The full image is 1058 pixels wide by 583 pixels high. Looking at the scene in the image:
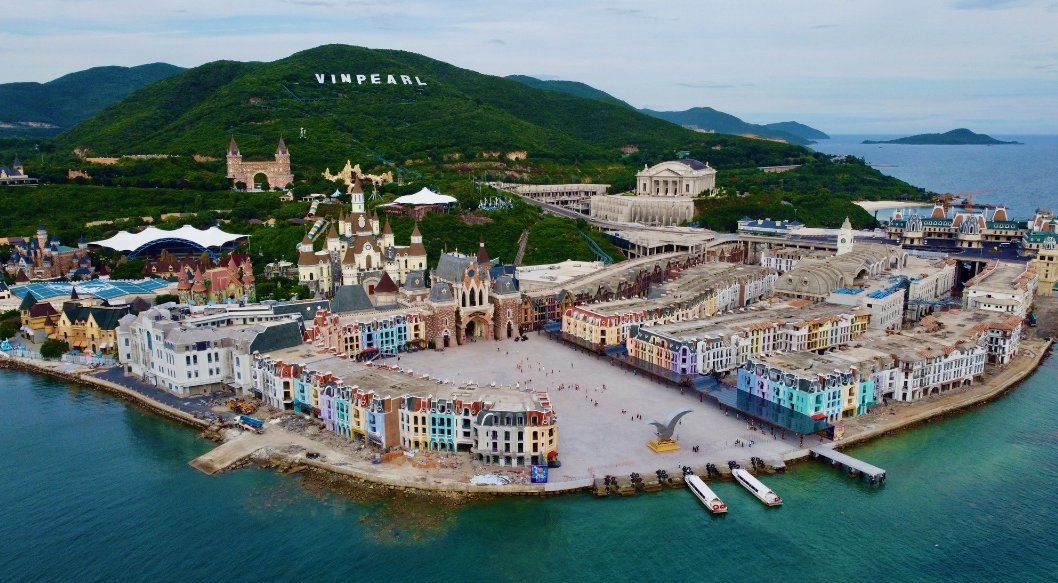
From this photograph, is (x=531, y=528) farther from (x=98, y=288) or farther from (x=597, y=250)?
(x=597, y=250)

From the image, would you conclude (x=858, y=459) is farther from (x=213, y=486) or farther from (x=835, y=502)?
(x=213, y=486)

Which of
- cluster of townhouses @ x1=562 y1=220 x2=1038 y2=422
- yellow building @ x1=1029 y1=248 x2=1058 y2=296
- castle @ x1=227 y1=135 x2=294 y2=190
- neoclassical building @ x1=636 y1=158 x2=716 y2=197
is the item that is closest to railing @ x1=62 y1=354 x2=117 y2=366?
cluster of townhouses @ x1=562 y1=220 x2=1038 y2=422

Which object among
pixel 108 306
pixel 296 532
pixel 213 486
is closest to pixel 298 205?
pixel 108 306

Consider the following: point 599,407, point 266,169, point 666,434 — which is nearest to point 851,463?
point 666,434

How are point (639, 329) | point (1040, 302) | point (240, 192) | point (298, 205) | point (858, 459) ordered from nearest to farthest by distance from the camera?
1. point (858, 459)
2. point (639, 329)
3. point (1040, 302)
4. point (298, 205)
5. point (240, 192)

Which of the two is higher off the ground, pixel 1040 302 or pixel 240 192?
pixel 240 192

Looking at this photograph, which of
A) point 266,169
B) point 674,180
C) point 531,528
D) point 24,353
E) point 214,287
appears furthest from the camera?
point 674,180

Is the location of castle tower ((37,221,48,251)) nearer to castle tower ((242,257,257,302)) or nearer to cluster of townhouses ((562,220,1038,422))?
Result: castle tower ((242,257,257,302))

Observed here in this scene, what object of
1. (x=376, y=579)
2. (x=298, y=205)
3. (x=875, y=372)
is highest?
(x=298, y=205)
